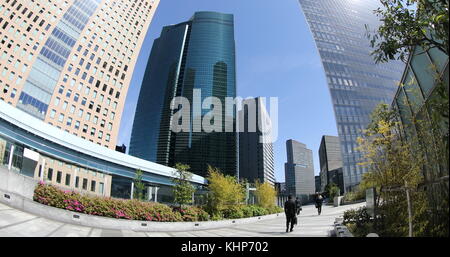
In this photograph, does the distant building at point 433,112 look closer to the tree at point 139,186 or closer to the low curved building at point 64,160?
the low curved building at point 64,160

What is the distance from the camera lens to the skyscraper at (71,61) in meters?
51.8

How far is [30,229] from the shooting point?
823 cm

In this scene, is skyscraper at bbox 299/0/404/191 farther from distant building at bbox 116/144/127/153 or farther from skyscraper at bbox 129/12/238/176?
distant building at bbox 116/144/127/153

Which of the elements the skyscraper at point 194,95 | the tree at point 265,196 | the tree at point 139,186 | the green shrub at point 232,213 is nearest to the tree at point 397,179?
the green shrub at point 232,213

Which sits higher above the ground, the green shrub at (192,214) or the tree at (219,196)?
the tree at (219,196)

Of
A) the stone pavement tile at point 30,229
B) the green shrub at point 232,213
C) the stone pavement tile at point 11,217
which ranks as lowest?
the green shrub at point 232,213

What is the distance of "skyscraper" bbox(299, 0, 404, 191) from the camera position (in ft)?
202

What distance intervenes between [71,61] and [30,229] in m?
62.9

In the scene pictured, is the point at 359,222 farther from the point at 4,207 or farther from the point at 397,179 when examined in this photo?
the point at 4,207

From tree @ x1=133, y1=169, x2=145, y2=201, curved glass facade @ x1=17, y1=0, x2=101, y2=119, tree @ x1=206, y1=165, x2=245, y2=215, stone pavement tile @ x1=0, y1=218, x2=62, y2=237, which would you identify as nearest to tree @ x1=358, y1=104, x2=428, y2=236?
stone pavement tile @ x1=0, y1=218, x2=62, y2=237

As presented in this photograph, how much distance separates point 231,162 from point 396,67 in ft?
295

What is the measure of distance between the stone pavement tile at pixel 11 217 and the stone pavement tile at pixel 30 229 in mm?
271

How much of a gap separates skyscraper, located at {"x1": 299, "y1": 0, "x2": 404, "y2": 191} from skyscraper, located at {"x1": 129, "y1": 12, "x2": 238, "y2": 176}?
6574 cm
